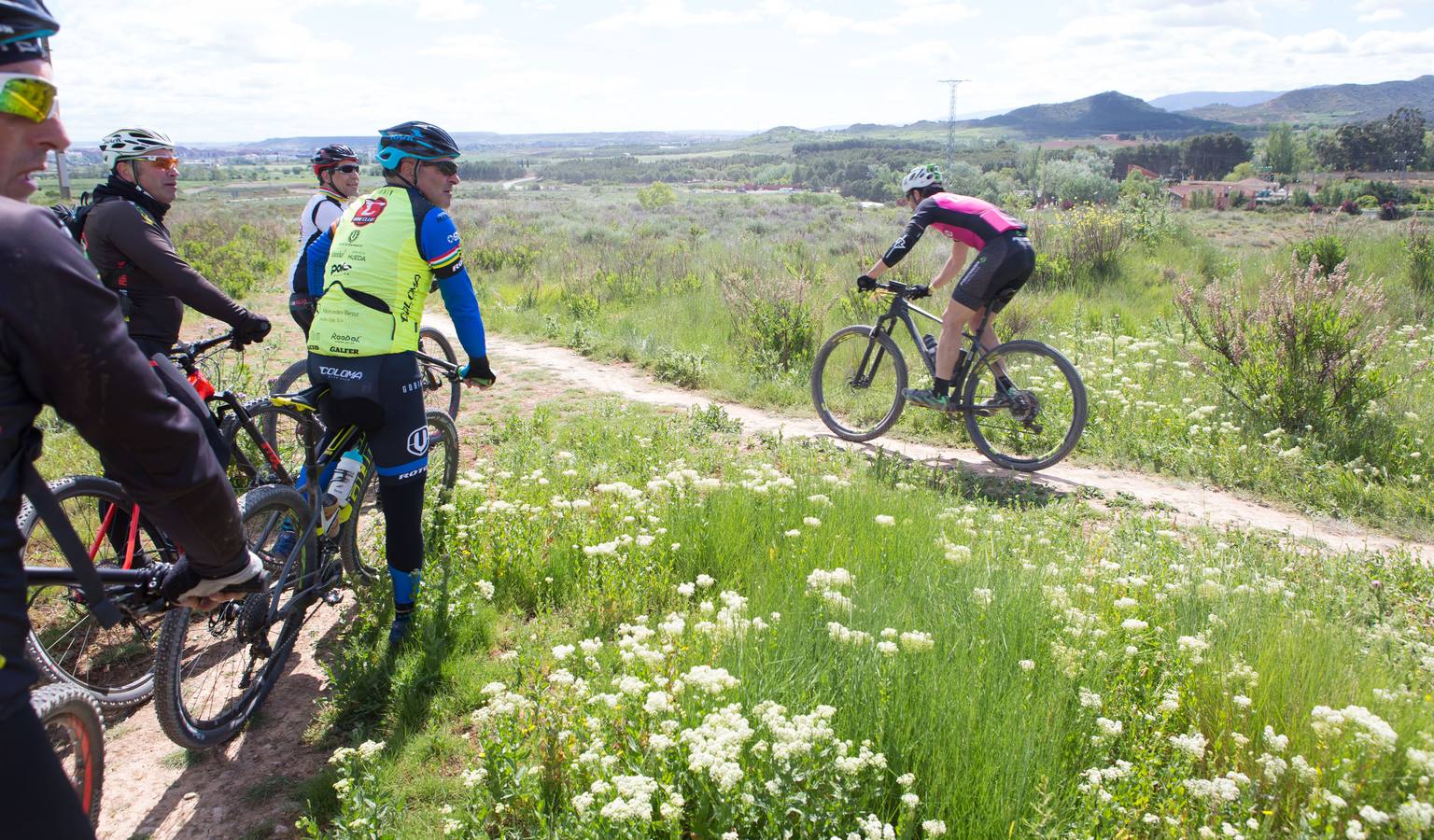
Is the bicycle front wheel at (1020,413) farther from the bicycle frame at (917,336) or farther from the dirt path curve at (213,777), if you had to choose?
the dirt path curve at (213,777)

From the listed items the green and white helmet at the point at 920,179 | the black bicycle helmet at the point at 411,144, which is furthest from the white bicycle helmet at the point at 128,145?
the green and white helmet at the point at 920,179

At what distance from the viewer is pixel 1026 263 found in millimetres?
6801

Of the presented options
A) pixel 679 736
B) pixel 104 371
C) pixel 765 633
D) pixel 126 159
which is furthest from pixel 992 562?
pixel 126 159

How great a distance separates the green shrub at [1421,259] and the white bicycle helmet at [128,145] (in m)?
15.0

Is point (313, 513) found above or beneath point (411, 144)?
beneath

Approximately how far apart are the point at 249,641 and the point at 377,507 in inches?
51.5

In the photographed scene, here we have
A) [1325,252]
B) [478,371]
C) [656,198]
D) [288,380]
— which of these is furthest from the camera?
[656,198]

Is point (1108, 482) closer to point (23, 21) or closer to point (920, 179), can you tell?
point (920, 179)

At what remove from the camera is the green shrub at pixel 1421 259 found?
38.1 feet

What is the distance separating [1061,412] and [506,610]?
5.45 meters

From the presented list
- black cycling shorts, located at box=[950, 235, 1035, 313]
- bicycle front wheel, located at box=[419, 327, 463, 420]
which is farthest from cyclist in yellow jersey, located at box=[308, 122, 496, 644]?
black cycling shorts, located at box=[950, 235, 1035, 313]

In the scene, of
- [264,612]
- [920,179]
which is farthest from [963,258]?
[264,612]

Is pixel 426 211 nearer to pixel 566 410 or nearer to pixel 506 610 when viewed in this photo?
pixel 506 610

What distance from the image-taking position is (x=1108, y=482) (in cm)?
680
